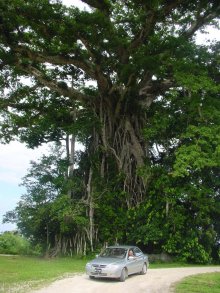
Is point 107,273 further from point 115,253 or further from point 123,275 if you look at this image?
point 115,253

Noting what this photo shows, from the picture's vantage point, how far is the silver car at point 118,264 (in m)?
12.7

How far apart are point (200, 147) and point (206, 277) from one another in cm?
652

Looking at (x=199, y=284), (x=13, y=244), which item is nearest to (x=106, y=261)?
(x=199, y=284)

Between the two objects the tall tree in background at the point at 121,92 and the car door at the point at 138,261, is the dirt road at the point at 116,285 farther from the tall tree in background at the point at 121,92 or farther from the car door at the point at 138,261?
the tall tree in background at the point at 121,92

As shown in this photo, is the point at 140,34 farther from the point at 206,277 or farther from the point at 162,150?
the point at 206,277

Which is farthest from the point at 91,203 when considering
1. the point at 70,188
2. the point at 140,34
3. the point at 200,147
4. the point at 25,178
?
the point at 140,34

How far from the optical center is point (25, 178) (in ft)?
74.7

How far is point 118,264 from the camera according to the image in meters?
12.9

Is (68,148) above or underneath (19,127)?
underneath

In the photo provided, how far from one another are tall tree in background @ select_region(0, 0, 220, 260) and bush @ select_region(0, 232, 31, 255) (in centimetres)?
515

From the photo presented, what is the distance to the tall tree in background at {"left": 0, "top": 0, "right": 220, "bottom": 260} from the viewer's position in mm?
18797

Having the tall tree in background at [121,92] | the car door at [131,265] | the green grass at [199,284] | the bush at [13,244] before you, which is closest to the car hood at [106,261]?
the car door at [131,265]

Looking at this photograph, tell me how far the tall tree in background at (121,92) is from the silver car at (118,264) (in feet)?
17.5

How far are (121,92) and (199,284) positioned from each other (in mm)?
12794
